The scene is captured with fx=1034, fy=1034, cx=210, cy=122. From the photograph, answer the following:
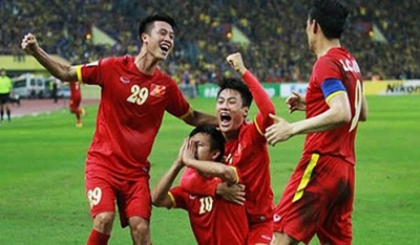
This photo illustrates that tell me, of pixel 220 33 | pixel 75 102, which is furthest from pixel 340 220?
pixel 220 33

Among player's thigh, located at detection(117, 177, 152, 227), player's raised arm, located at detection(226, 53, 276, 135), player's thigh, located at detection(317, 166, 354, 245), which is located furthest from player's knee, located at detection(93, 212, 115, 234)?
player's thigh, located at detection(317, 166, 354, 245)

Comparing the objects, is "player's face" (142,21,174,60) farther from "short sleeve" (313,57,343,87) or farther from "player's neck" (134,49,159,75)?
"short sleeve" (313,57,343,87)

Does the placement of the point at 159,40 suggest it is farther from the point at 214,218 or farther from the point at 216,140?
the point at 214,218

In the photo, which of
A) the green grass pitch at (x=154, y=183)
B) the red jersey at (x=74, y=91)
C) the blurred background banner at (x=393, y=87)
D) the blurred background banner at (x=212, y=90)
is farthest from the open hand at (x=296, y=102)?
the blurred background banner at (x=393, y=87)

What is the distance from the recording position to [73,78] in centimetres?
972

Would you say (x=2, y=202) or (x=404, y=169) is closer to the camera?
(x=2, y=202)

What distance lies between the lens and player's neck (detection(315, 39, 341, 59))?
7906 millimetres

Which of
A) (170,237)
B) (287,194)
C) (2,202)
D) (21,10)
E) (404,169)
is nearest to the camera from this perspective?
(287,194)

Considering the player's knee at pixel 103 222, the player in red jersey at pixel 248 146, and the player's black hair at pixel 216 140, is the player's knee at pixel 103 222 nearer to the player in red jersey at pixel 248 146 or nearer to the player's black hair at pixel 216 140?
the player in red jersey at pixel 248 146

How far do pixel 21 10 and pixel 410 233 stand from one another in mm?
67839

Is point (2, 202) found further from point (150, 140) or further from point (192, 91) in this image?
point (192, 91)

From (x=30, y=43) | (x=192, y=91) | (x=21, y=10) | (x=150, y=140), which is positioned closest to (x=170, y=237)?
(x=150, y=140)

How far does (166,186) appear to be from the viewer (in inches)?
355

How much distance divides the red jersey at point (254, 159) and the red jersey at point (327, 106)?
57cm
